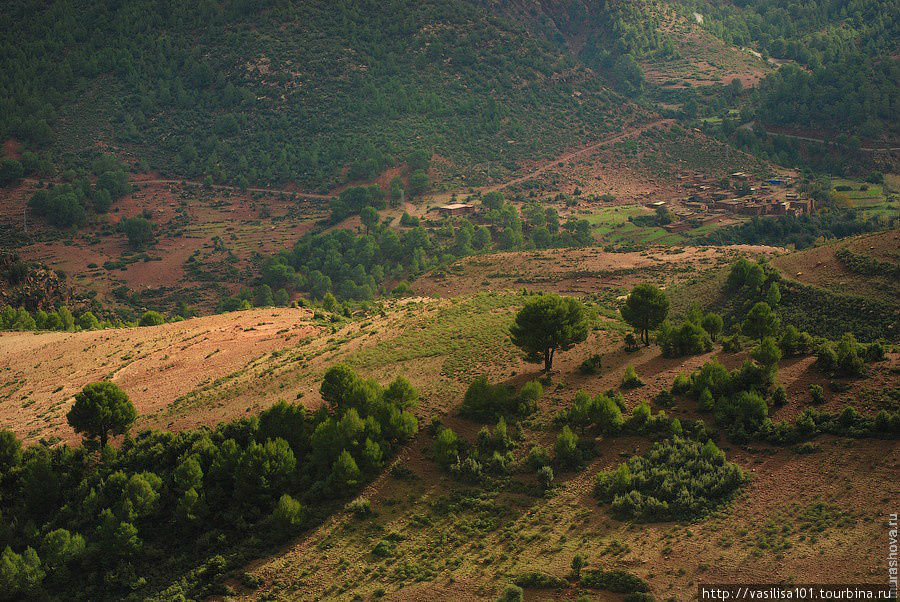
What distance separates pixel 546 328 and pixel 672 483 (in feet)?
49.0

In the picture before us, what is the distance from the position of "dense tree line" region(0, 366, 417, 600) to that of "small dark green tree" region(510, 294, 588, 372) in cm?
841

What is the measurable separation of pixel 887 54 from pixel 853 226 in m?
61.9

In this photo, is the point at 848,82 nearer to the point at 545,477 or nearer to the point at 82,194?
the point at 82,194

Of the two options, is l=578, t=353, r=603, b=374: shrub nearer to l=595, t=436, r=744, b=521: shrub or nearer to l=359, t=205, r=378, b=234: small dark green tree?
l=595, t=436, r=744, b=521: shrub

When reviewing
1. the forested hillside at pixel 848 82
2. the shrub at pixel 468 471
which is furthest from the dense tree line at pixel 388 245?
the shrub at pixel 468 471

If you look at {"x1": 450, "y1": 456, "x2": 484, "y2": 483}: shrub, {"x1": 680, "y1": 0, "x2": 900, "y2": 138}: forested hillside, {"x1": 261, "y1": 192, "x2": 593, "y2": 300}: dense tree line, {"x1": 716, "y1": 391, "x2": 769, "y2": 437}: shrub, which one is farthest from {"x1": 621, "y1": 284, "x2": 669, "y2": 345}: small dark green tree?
{"x1": 680, "y1": 0, "x2": 900, "y2": 138}: forested hillside

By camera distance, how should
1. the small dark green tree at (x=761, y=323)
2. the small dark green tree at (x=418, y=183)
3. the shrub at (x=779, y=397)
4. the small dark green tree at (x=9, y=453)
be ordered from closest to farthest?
the shrub at (x=779, y=397)
the small dark green tree at (x=9, y=453)
the small dark green tree at (x=761, y=323)
the small dark green tree at (x=418, y=183)

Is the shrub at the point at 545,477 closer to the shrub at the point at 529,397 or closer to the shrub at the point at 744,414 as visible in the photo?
the shrub at the point at 529,397

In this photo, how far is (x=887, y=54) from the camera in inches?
6447

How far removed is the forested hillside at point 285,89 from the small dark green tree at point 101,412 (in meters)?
95.3

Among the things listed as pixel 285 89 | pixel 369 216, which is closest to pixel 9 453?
pixel 369 216

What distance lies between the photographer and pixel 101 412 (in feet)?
175

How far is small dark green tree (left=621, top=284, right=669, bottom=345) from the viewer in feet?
198

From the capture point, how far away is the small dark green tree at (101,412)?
53.5m
